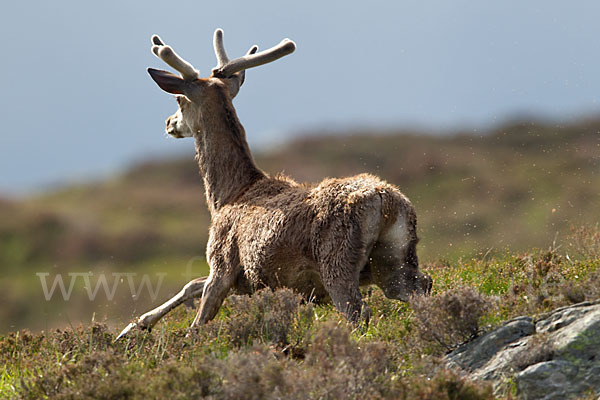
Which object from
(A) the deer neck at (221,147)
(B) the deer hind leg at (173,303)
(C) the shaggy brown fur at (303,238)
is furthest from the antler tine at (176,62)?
(B) the deer hind leg at (173,303)

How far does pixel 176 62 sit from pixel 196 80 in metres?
0.34

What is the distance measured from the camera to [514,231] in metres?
32.6

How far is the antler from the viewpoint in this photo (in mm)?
9625

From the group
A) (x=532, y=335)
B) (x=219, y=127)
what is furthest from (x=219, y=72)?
(x=532, y=335)

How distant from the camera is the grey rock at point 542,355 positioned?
550 cm

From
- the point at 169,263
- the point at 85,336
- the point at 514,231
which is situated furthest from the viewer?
the point at 169,263

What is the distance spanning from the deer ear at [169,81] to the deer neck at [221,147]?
33 cm

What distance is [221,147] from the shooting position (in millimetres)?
9719

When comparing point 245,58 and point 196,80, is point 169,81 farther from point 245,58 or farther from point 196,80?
point 245,58

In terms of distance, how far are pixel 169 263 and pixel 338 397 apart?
34352mm

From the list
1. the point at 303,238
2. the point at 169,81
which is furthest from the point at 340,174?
the point at 303,238

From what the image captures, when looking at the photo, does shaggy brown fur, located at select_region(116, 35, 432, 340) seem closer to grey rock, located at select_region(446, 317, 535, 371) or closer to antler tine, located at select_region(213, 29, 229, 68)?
antler tine, located at select_region(213, 29, 229, 68)

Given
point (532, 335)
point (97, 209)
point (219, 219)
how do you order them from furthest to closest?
point (97, 209) < point (219, 219) < point (532, 335)

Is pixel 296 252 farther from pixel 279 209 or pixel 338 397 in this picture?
pixel 338 397
